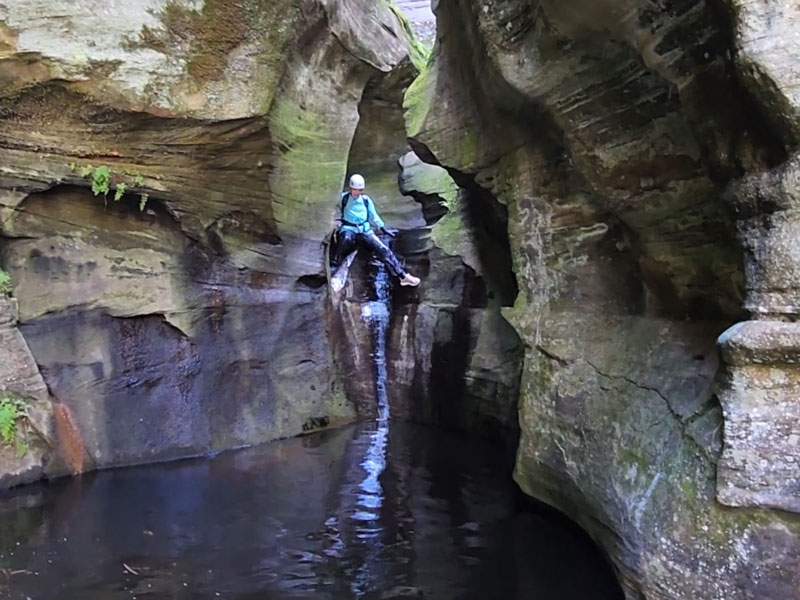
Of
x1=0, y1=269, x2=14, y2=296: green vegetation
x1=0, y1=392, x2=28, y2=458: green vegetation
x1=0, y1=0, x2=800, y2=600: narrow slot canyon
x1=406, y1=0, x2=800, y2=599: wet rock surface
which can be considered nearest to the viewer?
x1=406, y1=0, x2=800, y2=599: wet rock surface

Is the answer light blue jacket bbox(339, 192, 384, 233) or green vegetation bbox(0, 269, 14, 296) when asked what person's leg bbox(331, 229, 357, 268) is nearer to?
light blue jacket bbox(339, 192, 384, 233)

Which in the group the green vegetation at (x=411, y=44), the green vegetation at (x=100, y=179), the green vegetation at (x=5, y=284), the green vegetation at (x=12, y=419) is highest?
the green vegetation at (x=411, y=44)

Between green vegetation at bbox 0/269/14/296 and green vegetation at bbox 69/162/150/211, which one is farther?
green vegetation at bbox 69/162/150/211

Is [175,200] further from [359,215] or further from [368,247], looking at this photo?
[368,247]

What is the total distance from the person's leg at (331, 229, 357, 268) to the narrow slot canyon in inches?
13.3

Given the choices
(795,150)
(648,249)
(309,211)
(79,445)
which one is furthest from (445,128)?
(79,445)

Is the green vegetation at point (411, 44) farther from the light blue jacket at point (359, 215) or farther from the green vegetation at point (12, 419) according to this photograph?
the green vegetation at point (12, 419)

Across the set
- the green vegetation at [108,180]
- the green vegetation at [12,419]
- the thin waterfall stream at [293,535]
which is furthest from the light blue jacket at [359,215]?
the green vegetation at [12,419]

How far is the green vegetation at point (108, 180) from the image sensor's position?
7.36 m

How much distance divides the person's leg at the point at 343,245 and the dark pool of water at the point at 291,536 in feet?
13.5

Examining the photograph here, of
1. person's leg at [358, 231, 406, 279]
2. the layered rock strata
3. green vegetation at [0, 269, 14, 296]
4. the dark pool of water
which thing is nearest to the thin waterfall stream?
the dark pool of water

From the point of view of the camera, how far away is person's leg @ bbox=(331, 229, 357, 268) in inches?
441

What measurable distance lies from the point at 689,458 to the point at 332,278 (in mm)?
7714

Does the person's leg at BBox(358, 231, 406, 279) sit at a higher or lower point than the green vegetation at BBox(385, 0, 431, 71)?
lower
